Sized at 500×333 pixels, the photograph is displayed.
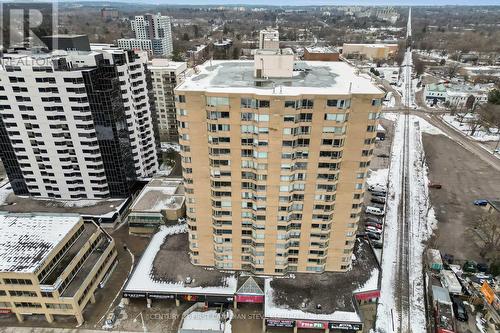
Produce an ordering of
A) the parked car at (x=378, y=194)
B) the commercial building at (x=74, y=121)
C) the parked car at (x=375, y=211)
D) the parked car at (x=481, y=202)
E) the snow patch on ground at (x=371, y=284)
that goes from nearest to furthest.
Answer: the snow patch on ground at (x=371, y=284)
the commercial building at (x=74, y=121)
the parked car at (x=375, y=211)
the parked car at (x=481, y=202)
the parked car at (x=378, y=194)

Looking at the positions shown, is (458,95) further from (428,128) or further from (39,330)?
(39,330)

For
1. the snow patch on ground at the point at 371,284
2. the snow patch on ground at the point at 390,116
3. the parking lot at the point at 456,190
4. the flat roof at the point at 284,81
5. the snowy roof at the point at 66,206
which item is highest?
the flat roof at the point at 284,81

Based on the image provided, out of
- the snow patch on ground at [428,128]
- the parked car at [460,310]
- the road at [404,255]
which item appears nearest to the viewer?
the parked car at [460,310]

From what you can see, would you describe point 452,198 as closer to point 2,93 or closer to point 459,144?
point 459,144

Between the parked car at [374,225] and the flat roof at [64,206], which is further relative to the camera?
the parked car at [374,225]

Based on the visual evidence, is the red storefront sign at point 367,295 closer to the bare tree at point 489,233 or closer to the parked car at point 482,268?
the parked car at point 482,268

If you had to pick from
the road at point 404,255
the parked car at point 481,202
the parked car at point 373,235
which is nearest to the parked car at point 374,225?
the parked car at point 373,235
